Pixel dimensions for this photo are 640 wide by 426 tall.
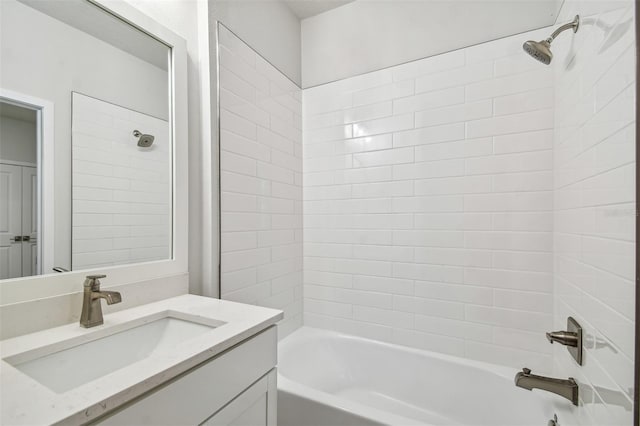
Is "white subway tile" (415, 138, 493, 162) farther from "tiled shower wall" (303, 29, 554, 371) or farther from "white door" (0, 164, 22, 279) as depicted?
"white door" (0, 164, 22, 279)

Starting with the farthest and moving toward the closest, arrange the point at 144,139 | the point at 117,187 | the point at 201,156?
the point at 201,156, the point at 144,139, the point at 117,187

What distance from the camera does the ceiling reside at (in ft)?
6.41

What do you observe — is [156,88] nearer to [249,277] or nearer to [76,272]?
[76,272]

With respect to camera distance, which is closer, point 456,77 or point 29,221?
point 29,221

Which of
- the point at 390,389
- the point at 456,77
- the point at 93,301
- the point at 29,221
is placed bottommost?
the point at 390,389

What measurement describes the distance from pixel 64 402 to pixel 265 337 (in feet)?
1.75

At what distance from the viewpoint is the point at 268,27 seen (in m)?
1.82

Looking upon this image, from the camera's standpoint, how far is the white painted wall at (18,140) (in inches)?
32.1

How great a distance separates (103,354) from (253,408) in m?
0.48

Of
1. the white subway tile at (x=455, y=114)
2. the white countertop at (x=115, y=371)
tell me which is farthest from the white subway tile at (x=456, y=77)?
the white countertop at (x=115, y=371)

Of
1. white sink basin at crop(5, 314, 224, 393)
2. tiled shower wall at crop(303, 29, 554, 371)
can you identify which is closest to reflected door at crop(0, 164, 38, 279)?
white sink basin at crop(5, 314, 224, 393)

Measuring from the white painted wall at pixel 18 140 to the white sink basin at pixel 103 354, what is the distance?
1.78 feet

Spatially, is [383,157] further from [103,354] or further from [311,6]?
[103,354]

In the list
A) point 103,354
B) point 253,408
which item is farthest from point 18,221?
point 253,408
